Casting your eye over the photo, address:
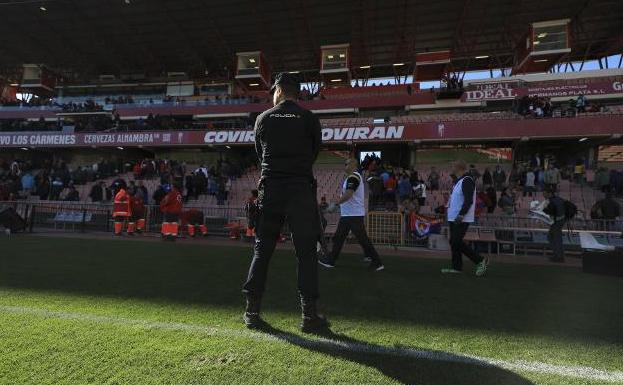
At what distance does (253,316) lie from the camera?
316 centimetres

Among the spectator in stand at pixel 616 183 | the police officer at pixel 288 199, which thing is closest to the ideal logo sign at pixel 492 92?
the spectator in stand at pixel 616 183

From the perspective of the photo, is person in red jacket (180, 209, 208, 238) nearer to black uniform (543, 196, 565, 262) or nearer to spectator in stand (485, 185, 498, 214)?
A: spectator in stand (485, 185, 498, 214)

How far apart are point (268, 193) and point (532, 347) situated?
2.21 m

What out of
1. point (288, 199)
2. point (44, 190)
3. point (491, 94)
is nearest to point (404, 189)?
point (288, 199)

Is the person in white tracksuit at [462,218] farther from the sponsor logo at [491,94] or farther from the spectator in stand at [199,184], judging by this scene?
A: the sponsor logo at [491,94]

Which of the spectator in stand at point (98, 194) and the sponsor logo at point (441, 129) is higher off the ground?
the sponsor logo at point (441, 129)

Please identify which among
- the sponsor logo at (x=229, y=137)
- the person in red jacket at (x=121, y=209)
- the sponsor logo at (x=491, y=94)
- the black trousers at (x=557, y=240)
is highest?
the sponsor logo at (x=491, y=94)

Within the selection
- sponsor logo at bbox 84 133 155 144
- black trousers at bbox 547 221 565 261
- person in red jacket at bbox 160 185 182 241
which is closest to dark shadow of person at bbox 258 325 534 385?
black trousers at bbox 547 221 565 261

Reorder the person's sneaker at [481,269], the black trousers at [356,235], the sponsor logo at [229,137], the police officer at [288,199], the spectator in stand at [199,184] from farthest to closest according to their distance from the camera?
the sponsor logo at [229,137]
the spectator in stand at [199,184]
the black trousers at [356,235]
the person's sneaker at [481,269]
the police officer at [288,199]

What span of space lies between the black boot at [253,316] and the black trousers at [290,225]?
5cm

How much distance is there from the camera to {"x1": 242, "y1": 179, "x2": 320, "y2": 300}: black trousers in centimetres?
320

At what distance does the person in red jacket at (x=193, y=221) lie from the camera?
42.6ft

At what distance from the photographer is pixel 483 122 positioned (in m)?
21.5

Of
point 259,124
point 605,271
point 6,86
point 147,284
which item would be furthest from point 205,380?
point 6,86
